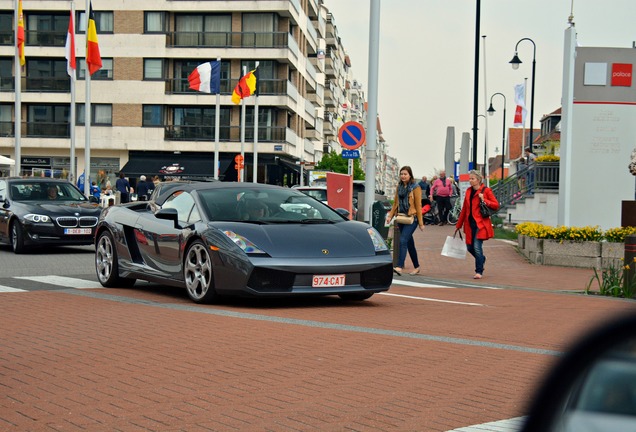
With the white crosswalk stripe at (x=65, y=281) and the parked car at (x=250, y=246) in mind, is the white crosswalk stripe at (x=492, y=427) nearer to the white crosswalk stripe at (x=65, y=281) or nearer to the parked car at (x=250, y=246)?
the parked car at (x=250, y=246)

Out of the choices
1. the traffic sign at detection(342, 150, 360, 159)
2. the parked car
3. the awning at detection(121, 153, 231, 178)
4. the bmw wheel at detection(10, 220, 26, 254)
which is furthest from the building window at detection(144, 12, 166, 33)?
the parked car

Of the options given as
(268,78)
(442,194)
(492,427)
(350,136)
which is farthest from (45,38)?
(492,427)

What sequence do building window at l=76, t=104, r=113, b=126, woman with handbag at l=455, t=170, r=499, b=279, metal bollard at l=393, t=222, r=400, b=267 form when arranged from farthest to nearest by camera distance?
building window at l=76, t=104, r=113, b=126
metal bollard at l=393, t=222, r=400, b=267
woman with handbag at l=455, t=170, r=499, b=279

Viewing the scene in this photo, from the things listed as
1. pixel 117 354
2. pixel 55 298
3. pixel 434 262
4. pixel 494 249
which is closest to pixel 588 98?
pixel 494 249

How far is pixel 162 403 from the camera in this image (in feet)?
17.6

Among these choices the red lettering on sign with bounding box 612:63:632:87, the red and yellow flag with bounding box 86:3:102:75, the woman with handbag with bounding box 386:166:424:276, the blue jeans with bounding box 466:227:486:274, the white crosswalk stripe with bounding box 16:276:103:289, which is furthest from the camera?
the red and yellow flag with bounding box 86:3:102:75

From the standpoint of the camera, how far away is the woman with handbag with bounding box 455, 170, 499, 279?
16.1 metres

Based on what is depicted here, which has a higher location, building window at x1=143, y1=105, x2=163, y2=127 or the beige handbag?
building window at x1=143, y1=105, x2=163, y2=127

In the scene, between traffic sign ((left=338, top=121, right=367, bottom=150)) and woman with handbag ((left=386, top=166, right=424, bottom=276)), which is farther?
traffic sign ((left=338, top=121, right=367, bottom=150))

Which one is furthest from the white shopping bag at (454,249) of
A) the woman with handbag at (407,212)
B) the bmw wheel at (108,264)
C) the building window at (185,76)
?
the building window at (185,76)

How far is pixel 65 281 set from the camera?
13703 millimetres

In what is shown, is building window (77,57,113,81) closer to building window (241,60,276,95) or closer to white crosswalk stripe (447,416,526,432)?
building window (241,60,276,95)

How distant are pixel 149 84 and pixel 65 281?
57917 millimetres

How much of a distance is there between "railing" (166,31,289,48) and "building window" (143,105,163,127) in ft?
14.8
